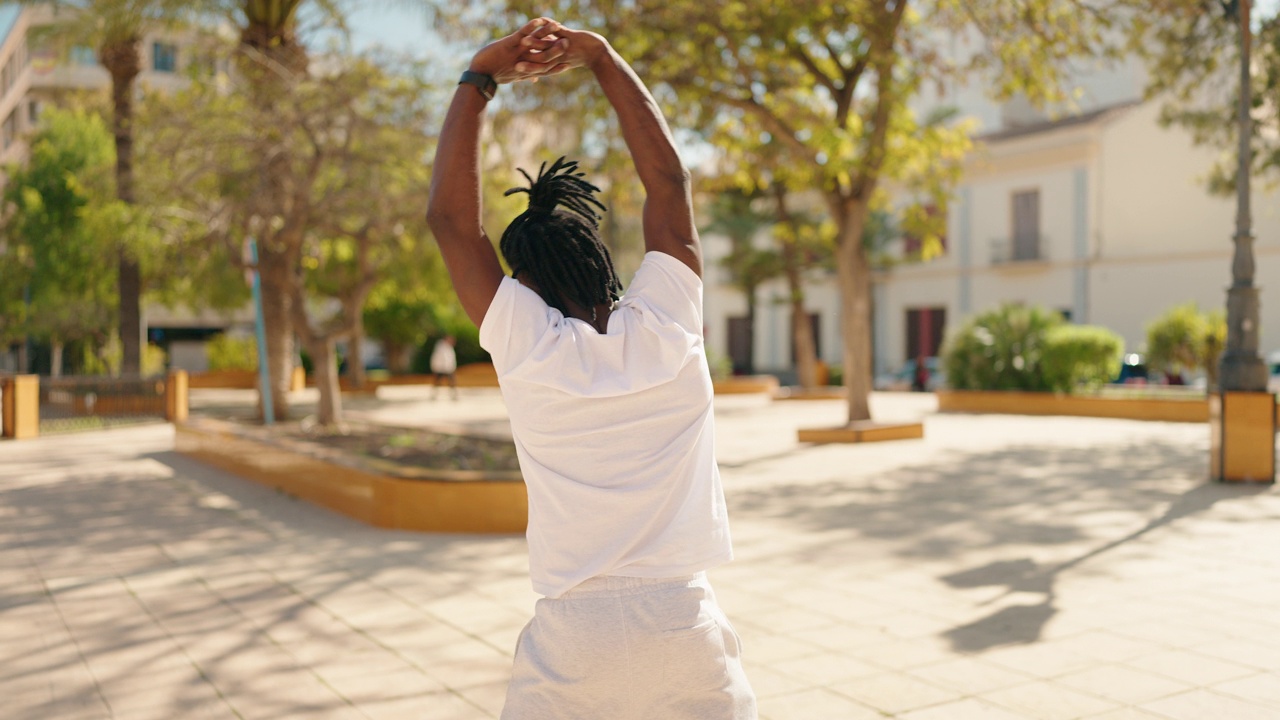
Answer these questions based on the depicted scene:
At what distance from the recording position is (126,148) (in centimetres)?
1730

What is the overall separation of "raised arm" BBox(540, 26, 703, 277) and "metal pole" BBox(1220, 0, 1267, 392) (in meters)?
9.47

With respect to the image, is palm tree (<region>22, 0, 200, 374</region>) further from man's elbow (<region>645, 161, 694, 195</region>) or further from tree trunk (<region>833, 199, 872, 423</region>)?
man's elbow (<region>645, 161, 694, 195</region>)

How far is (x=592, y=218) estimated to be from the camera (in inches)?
86.4

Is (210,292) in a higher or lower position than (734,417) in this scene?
higher

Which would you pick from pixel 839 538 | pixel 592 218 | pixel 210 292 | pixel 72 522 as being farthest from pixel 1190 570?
pixel 210 292

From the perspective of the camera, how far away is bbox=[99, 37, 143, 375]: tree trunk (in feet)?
54.4

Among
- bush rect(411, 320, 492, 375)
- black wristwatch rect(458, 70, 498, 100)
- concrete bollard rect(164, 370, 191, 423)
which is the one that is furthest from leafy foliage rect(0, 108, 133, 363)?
black wristwatch rect(458, 70, 498, 100)

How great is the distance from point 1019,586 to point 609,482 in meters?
4.67

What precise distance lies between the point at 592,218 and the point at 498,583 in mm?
4246

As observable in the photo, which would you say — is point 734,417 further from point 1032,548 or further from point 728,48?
point 1032,548

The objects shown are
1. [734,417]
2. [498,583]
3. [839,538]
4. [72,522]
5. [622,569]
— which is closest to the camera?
[622,569]

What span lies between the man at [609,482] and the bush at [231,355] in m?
30.3

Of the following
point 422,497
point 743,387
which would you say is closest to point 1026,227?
point 743,387

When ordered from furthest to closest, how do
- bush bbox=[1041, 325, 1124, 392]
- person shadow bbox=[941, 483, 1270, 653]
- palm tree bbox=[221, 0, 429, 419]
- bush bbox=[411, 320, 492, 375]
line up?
bush bbox=[411, 320, 492, 375] < bush bbox=[1041, 325, 1124, 392] < palm tree bbox=[221, 0, 429, 419] < person shadow bbox=[941, 483, 1270, 653]
